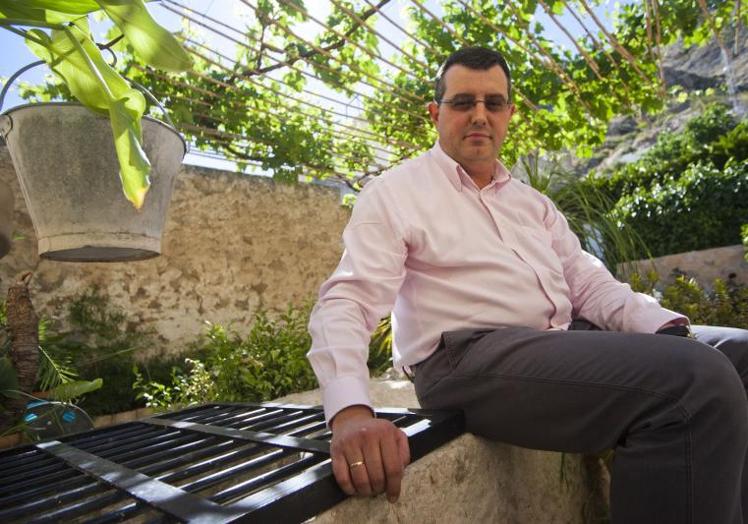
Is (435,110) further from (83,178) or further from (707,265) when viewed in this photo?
(707,265)

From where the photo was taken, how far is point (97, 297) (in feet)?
14.6

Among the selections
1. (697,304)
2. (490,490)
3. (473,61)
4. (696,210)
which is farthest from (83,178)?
Result: (696,210)

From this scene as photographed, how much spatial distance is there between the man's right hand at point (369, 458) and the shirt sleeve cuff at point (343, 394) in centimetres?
8

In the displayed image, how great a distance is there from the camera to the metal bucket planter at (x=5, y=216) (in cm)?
116

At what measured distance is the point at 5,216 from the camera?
46.4 inches

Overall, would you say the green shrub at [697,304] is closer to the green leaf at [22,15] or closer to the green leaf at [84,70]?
the green leaf at [84,70]

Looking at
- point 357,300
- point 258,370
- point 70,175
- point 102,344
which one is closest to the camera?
point 357,300

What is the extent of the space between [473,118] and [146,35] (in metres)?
0.89

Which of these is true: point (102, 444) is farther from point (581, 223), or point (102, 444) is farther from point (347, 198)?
point (347, 198)

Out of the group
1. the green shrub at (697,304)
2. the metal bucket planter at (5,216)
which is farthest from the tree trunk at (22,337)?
the green shrub at (697,304)

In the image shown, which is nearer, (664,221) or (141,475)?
(141,475)

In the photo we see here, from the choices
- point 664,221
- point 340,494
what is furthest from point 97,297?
point 664,221

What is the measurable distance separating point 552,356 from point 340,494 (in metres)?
0.52

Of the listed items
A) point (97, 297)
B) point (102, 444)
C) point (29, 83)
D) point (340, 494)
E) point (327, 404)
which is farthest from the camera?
point (97, 297)
